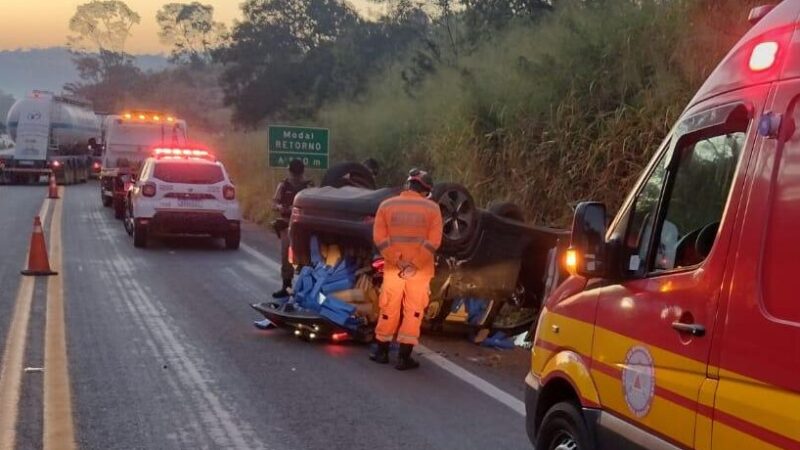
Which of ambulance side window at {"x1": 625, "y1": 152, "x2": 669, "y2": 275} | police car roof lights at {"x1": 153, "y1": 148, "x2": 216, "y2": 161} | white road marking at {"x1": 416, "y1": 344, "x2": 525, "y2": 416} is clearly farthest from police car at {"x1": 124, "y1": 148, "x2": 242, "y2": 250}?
ambulance side window at {"x1": 625, "y1": 152, "x2": 669, "y2": 275}

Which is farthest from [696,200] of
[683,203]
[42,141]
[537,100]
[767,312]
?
[42,141]

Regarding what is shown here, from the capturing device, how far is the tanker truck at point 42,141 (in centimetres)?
4294

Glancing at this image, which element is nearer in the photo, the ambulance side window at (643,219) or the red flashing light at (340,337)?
the ambulance side window at (643,219)

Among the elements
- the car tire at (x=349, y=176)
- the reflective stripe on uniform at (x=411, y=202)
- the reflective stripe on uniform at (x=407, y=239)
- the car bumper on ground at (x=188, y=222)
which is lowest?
the car bumper on ground at (x=188, y=222)

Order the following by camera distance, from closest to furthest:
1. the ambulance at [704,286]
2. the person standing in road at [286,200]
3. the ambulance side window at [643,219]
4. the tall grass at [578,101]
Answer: the ambulance at [704,286] → the ambulance side window at [643,219] → the tall grass at [578,101] → the person standing in road at [286,200]

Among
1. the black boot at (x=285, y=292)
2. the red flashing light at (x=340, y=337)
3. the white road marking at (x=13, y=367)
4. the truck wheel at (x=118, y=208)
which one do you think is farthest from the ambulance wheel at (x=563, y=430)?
the truck wheel at (x=118, y=208)

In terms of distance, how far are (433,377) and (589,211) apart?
4254mm

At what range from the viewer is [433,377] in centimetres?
798

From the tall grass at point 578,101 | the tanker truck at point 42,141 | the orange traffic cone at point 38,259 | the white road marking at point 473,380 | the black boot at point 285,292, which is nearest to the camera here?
the white road marking at point 473,380

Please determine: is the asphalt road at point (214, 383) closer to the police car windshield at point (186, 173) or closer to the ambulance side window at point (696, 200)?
the ambulance side window at point (696, 200)

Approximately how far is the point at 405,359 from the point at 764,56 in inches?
211

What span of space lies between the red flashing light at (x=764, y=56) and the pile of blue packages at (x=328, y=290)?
6.09m

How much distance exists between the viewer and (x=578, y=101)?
43.9 feet

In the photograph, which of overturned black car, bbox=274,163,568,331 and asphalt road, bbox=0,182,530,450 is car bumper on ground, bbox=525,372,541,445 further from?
overturned black car, bbox=274,163,568,331
